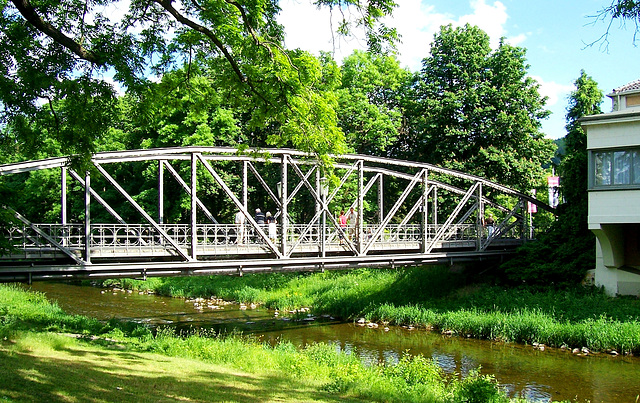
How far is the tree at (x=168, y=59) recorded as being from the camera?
1147cm

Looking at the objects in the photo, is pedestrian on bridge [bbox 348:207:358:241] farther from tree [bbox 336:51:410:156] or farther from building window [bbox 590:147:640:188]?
building window [bbox 590:147:640:188]

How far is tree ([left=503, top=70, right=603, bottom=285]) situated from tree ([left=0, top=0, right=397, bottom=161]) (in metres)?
17.2

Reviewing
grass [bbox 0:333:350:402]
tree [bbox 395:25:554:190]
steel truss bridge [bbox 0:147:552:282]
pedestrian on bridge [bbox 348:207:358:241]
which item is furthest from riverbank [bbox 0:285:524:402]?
tree [bbox 395:25:554:190]

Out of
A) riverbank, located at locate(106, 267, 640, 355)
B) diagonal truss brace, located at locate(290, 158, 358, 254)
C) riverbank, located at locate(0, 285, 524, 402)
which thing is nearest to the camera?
riverbank, located at locate(0, 285, 524, 402)

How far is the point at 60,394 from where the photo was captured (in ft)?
27.9

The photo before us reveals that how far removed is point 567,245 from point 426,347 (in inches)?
404

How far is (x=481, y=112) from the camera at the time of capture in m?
33.7

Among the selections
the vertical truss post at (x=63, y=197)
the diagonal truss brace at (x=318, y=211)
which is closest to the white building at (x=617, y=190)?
the diagonal truss brace at (x=318, y=211)

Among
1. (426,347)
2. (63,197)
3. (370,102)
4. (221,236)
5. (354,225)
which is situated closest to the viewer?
(63,197)

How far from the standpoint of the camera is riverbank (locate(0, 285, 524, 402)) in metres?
9.28

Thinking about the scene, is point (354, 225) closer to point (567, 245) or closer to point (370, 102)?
point (567, 245)

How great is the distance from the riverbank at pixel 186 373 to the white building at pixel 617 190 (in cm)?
1122

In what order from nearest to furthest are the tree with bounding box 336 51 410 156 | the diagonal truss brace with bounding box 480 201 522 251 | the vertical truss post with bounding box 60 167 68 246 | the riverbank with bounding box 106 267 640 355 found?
the vertical truss post with bounding box 60 167 68 246 → the riverbank with bounding box 106 267 640 355 → the diagonal truss brace with bounding box 480 201 522 251 → the tree with bounding box 336 51 410 156

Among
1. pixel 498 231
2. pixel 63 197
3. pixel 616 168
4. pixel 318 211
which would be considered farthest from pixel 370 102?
pixel 63 197
